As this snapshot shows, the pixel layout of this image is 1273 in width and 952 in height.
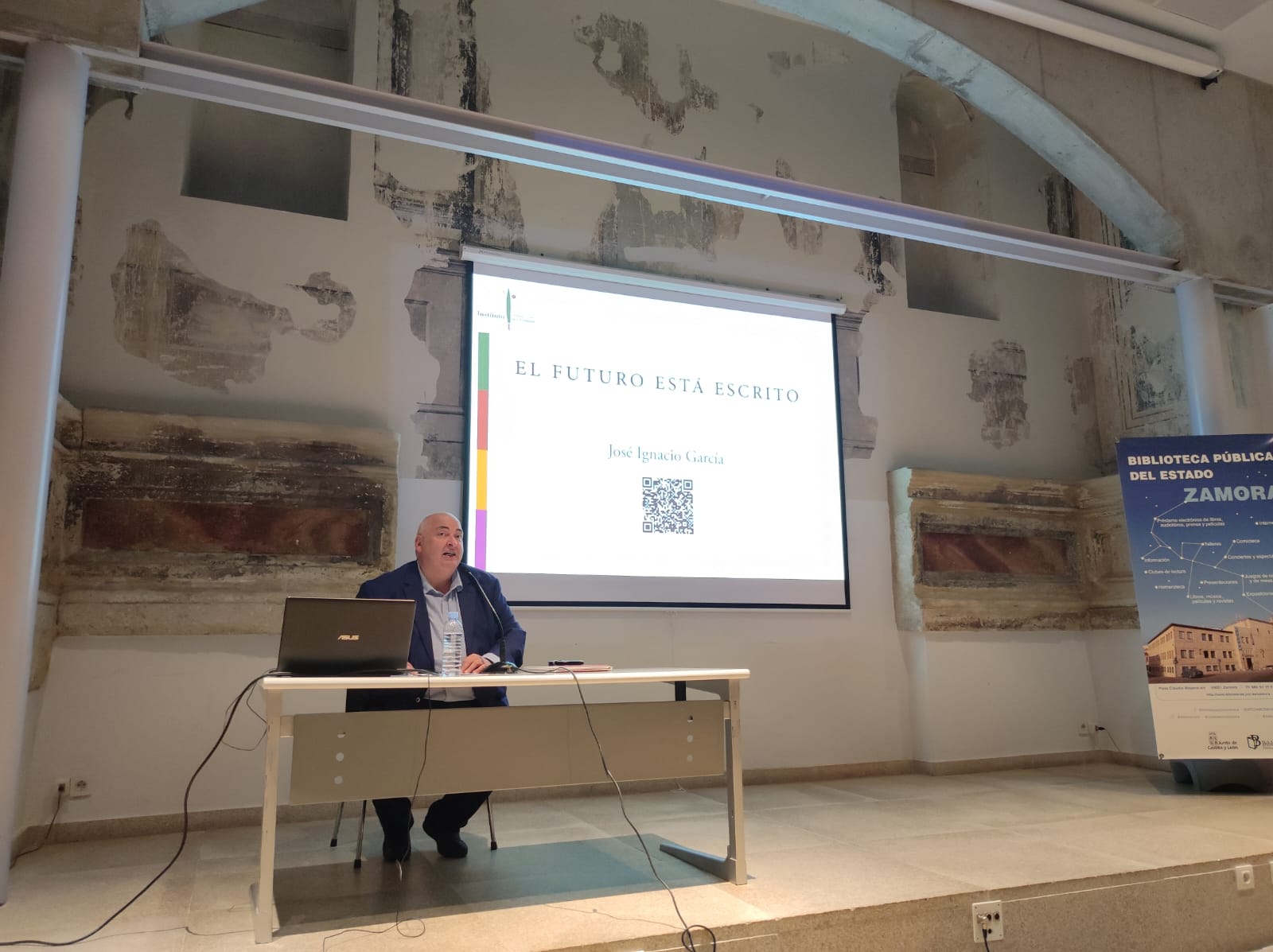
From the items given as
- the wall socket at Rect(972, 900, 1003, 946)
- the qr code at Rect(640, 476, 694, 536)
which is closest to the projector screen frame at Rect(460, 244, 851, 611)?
the qr code at Rect(640, 476, 694, 536)

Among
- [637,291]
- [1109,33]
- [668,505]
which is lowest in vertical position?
[668,505]

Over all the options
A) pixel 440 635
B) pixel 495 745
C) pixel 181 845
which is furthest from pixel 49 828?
pixel 495 745

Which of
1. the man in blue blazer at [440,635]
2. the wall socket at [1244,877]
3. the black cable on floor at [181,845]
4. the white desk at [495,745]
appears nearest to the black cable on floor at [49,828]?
the black cable on floor at [181,845]

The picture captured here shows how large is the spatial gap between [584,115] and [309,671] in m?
3.85

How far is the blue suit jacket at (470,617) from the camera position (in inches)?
130

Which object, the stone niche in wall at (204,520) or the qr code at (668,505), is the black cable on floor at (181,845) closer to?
the stone niche in wall at (204,520)

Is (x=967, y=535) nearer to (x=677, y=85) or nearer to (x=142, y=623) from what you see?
(x=677, y=85)

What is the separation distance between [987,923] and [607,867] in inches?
48.3

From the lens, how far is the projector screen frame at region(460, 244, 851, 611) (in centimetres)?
461

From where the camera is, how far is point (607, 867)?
3084mm

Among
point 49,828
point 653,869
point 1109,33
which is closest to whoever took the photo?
point 653,869

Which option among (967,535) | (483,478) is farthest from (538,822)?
(967,535)

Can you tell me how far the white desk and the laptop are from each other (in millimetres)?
92

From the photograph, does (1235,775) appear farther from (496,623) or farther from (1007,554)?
(496,623)
